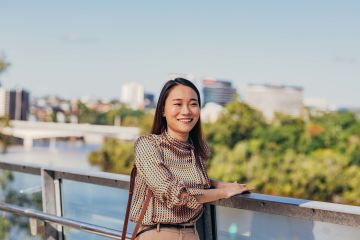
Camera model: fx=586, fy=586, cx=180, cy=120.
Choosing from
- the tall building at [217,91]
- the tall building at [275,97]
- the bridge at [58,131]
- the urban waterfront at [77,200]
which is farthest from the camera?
the tall building at [275,97]

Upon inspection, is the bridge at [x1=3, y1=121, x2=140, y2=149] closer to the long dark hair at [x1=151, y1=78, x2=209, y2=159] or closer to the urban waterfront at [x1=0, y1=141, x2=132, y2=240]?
the urban waterfront at [x1=0, y1=141, x2=132, y2=240]

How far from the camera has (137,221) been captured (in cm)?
188

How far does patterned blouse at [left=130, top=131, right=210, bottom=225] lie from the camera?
1805mm

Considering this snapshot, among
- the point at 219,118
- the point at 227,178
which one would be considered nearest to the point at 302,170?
the point at 227,178

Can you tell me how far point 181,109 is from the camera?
1951 millimetres

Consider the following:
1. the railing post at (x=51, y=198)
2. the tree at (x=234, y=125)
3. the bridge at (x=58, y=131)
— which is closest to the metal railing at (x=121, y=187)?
the railing post at (x=51, y=198)

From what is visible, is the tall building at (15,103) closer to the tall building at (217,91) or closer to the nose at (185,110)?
the tall building at (217,91)

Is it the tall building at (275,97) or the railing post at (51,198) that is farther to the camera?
the tall building at (275,97)

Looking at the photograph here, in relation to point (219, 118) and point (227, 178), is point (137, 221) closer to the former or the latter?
point (227, 178)

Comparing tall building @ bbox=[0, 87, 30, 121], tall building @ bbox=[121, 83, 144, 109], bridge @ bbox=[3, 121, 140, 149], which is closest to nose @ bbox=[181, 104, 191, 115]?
tall building @ bbox=[0, 87, 30, 121]

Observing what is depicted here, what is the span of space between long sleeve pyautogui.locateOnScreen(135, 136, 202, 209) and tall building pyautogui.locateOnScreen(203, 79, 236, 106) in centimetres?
7931

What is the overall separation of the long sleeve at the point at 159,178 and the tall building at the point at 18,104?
176ft

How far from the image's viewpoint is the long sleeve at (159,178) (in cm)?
179

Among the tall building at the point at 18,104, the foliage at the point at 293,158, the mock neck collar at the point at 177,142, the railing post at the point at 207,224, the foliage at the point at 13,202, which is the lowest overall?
the foliage at the point at 293,158
